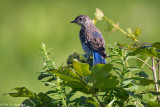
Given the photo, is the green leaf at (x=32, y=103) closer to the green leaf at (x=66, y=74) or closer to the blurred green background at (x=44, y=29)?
the green leaf at (x=66, y=74)

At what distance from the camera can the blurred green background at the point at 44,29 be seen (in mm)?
6461

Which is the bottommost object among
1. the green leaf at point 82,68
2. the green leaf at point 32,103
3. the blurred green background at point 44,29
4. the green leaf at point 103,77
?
the green leaf at point 32,103

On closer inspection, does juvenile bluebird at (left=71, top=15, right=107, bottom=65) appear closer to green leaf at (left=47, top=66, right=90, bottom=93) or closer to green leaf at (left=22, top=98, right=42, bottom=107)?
green leaf at (left=22, top=98, right=42, bottom=107)

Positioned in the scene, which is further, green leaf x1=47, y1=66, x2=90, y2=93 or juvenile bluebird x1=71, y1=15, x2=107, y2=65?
juvenile bluebird x1=71, y1=15, x2=107, y2=65

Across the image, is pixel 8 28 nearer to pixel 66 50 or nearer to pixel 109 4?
pixel 66 50

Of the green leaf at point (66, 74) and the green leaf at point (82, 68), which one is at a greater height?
the green leaf at point (82, 68)

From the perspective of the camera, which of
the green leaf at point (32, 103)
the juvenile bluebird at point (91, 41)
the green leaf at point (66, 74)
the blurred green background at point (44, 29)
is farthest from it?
the blurred green background at point (44, 29)

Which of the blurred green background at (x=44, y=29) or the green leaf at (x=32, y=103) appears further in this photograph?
the blurred green background at (x=44, y=29)

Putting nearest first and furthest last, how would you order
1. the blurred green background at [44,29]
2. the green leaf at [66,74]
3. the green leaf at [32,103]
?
the green leaf at [66,74] → the green leaf at [32,103] → the blurred green background at [44,29]

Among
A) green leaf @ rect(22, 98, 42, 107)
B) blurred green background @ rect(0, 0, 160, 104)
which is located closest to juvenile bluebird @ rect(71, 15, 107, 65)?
blurred green background @ rect(0, 0, 160, 104)

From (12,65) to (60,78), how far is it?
539 cm

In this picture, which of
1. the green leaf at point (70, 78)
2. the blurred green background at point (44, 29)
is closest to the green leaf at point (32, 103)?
the green leaf at point (70, 78)

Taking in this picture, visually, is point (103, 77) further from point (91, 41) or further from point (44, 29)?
point (44, 29)

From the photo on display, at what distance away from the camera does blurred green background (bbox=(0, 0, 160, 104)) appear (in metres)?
6.46
